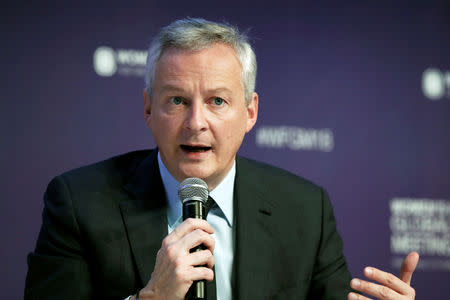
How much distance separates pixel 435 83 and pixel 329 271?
6.15 ft

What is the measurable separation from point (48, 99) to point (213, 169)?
1.63m

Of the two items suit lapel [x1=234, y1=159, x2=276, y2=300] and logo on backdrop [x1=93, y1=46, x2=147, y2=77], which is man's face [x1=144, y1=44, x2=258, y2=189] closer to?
suit lapel [x1=234, y1=159, x2=276, y2=300]

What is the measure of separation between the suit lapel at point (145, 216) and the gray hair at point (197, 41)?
324 millimetres

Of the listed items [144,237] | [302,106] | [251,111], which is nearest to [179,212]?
[144,237]

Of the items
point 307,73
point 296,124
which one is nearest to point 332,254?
point 296,124

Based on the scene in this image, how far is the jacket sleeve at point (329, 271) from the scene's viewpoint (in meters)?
1.84

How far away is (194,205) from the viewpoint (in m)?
1.31

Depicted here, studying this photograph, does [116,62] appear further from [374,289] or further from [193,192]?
[374,289]

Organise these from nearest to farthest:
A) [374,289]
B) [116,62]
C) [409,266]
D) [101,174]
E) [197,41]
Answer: [374,289] → [409,266] → [197,41] → [101,174] → [116,62]

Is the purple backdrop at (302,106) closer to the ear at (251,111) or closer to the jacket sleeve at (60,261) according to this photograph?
the ear at (251,111)

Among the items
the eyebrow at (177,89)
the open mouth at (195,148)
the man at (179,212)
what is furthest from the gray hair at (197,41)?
the open mouth at (195,148)

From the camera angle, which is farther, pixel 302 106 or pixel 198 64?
pixel 302 106

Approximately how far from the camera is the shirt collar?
175 cm

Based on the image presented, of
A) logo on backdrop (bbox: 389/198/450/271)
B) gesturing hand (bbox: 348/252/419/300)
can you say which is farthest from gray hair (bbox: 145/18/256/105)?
logo on backdrop (bbox: 389/198/450/271)
